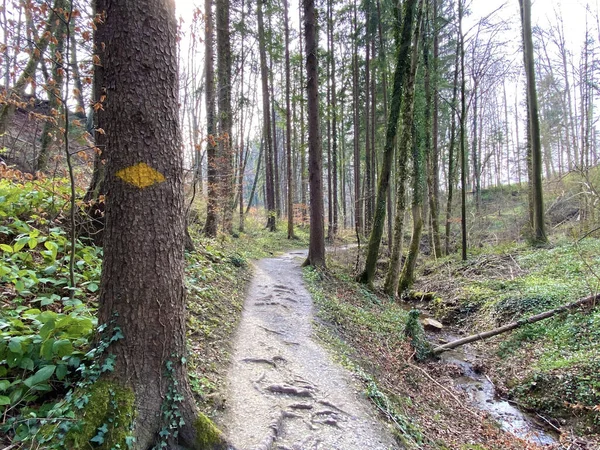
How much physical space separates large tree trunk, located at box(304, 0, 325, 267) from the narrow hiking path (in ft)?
14.4

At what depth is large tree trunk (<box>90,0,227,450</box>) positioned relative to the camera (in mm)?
2258

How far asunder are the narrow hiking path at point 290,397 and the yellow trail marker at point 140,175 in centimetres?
227

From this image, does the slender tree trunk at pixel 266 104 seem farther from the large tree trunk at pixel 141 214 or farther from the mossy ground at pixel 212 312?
the large tree trunk at pixel 141 214

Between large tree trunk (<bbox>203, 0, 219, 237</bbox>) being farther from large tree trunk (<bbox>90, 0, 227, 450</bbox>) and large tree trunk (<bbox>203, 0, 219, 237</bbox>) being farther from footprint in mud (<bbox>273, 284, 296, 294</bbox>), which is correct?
large tree trunk (<bbox>90, 0, 227, 450</bbox>)

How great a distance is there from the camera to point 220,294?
5.96 m

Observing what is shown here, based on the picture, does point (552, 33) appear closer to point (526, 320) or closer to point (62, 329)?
point (526, 320)

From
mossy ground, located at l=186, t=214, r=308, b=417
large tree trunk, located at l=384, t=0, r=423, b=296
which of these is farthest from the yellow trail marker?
large tree trunk, located at l=384, t=0, r=423, b=296

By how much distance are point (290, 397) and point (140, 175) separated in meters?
2.92

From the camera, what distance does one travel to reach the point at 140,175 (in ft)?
7.58

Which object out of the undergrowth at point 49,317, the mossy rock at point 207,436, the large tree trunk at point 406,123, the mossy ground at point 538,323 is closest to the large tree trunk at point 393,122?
the large tree trunk at point 406,123

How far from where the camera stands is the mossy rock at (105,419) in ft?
6.61

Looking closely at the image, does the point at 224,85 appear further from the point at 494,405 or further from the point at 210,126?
the point at 494,405

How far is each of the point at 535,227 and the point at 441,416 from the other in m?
10.8

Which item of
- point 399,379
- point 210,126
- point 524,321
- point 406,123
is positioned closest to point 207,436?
point 399,379
